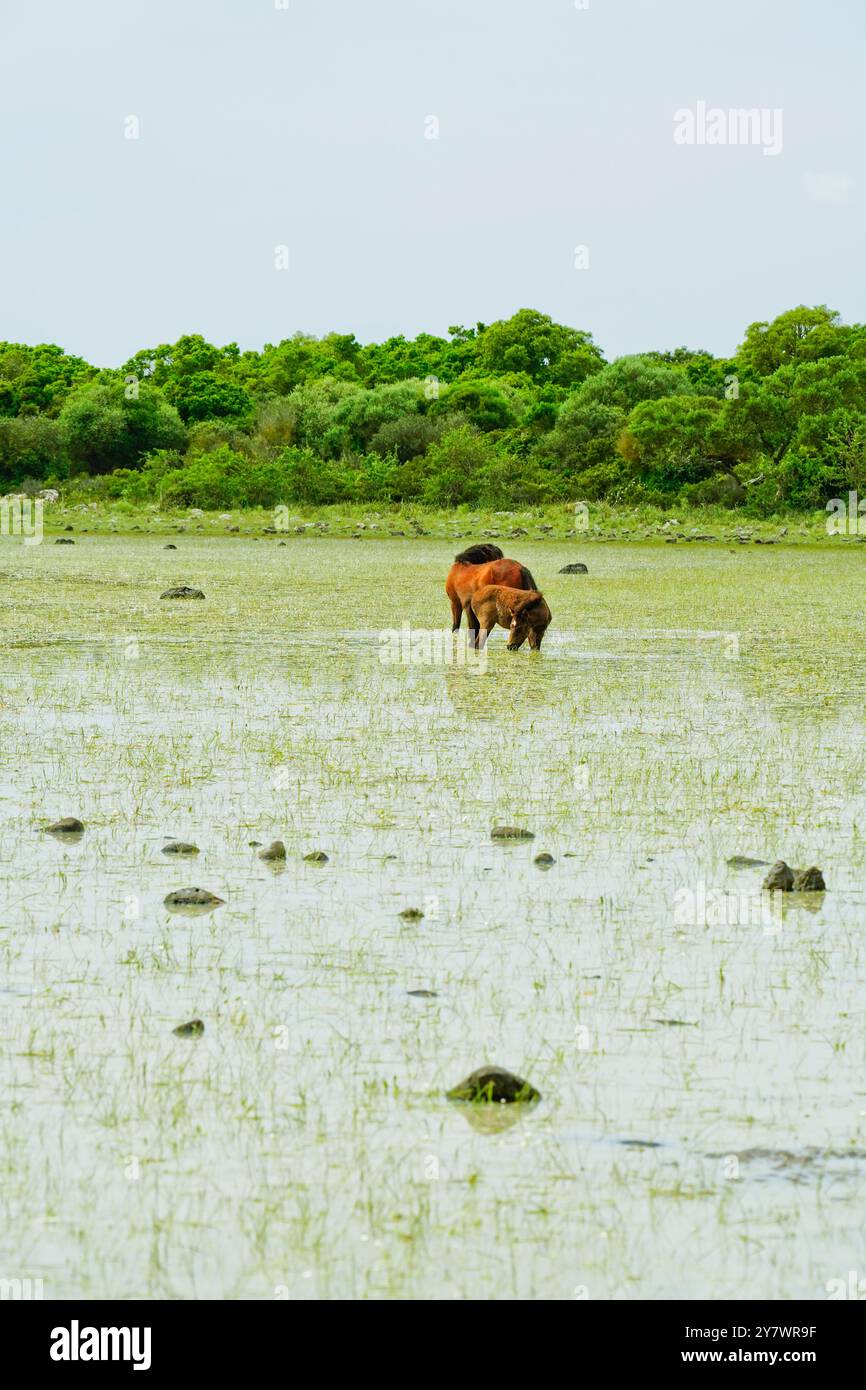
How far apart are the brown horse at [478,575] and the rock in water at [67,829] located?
423 inches

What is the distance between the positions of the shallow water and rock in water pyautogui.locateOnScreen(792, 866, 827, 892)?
0.12 m

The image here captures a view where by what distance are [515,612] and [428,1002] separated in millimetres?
12990

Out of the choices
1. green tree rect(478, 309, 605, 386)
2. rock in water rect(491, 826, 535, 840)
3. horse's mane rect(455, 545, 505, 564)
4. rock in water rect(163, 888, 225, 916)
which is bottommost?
rock in water rect(163, 888, 225, 916)

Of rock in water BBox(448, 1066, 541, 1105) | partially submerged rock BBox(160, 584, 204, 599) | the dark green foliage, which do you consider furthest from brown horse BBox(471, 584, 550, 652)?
the dark green foliage

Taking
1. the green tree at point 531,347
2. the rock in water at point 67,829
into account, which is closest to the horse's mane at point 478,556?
the rock in water at point 67,829

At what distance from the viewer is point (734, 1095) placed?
5355mm

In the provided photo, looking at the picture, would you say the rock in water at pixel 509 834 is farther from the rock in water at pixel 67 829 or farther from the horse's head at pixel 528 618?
the horse's head at pixel 528 618

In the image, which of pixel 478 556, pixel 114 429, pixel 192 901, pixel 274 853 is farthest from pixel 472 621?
pixel 114 429

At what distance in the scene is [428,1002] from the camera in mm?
6223

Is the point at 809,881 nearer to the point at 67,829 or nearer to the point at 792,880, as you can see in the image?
the point at 792,880

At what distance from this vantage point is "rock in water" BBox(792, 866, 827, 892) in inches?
310

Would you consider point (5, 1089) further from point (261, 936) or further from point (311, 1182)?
point (261, 936)

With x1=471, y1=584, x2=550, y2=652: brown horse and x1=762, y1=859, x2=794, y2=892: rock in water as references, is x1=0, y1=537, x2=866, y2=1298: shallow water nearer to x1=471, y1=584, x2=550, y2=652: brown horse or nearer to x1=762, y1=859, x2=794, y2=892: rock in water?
x1=762, y1=859, x2=794, y2=892: rock in water

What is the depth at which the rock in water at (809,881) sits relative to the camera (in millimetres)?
7879
